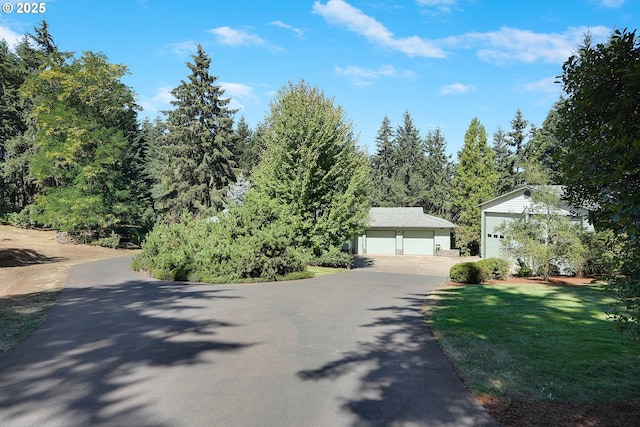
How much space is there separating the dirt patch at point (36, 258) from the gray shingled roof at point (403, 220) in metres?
23.0

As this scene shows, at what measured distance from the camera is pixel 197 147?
41.8m

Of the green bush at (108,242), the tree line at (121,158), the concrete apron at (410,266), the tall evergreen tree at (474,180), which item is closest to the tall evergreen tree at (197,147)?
the tree line at (121,158)

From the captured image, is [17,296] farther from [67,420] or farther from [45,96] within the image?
[45,96]

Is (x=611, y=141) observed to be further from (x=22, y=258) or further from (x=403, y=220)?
(x=403, y=220)

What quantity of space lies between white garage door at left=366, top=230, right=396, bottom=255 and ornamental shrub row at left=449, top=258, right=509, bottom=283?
19.5 meters

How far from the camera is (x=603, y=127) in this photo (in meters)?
3.93

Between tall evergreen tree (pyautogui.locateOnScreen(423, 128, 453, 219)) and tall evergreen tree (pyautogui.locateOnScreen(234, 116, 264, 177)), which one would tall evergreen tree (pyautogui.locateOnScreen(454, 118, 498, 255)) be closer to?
tall evergreen tree (pyautogui.locateOnScreen(423, 128, 453, 219))

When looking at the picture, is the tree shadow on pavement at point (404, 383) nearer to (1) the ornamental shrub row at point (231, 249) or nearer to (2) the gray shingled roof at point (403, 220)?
(1) the ornamental shrub row at point (231, 249)

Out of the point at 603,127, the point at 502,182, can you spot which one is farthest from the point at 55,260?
the point at 502,182

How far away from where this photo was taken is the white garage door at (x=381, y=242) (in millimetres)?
39094

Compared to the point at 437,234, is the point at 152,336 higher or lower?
lower

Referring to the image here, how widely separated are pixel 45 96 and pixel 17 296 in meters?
27.1

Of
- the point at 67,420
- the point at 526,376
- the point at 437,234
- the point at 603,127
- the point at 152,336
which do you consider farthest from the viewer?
the point at 437,234

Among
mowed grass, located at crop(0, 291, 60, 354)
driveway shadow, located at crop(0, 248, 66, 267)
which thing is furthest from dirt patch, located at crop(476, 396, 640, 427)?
driveway shadow, located at crop(0, 248, 66, 267)
